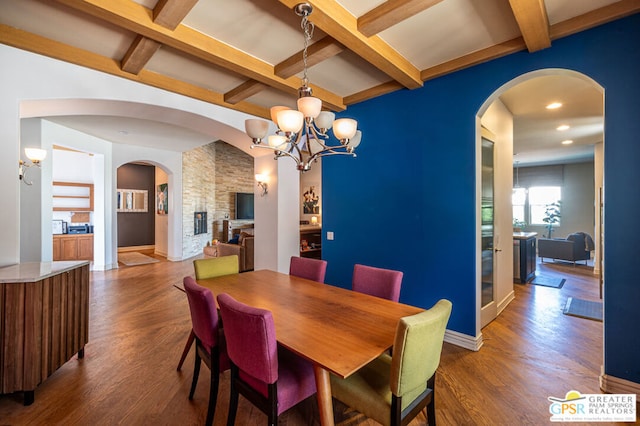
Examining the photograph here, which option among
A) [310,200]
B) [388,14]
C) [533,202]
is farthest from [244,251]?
[533,202]

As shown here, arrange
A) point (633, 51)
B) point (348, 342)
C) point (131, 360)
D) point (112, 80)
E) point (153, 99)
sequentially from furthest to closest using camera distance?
point (153, 99) < point (112, 80) < point (131, 360) < point (633, 51) < point (348, 342)

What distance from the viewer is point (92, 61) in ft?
9.00

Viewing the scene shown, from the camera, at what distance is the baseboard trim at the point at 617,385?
2.09 meters

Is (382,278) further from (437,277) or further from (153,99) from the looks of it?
(153,99)

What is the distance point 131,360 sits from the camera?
8.78ft

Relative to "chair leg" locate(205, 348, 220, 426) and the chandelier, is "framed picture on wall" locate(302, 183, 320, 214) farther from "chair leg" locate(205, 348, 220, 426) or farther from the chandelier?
"chair leg" locate(205, 348, 220, 426)

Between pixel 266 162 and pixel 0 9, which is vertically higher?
pixel 0 9

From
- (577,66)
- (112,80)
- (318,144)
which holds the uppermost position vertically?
(112,80)

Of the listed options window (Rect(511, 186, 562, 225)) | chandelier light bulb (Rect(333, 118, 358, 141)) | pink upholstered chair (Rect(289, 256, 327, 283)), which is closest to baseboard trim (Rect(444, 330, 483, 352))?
pink upholstered chair (Rect(289, 256, 327, 283))

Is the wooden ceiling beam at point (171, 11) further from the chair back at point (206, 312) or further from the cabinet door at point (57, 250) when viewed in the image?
the cabinet door at point (57, 250)

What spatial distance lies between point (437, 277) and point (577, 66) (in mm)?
2162

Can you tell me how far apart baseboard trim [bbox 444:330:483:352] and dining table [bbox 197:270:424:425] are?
4.55ft

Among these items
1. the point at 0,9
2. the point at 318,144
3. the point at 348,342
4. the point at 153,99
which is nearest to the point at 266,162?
the point at 153,99

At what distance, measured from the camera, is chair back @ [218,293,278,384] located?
54.2 inches
